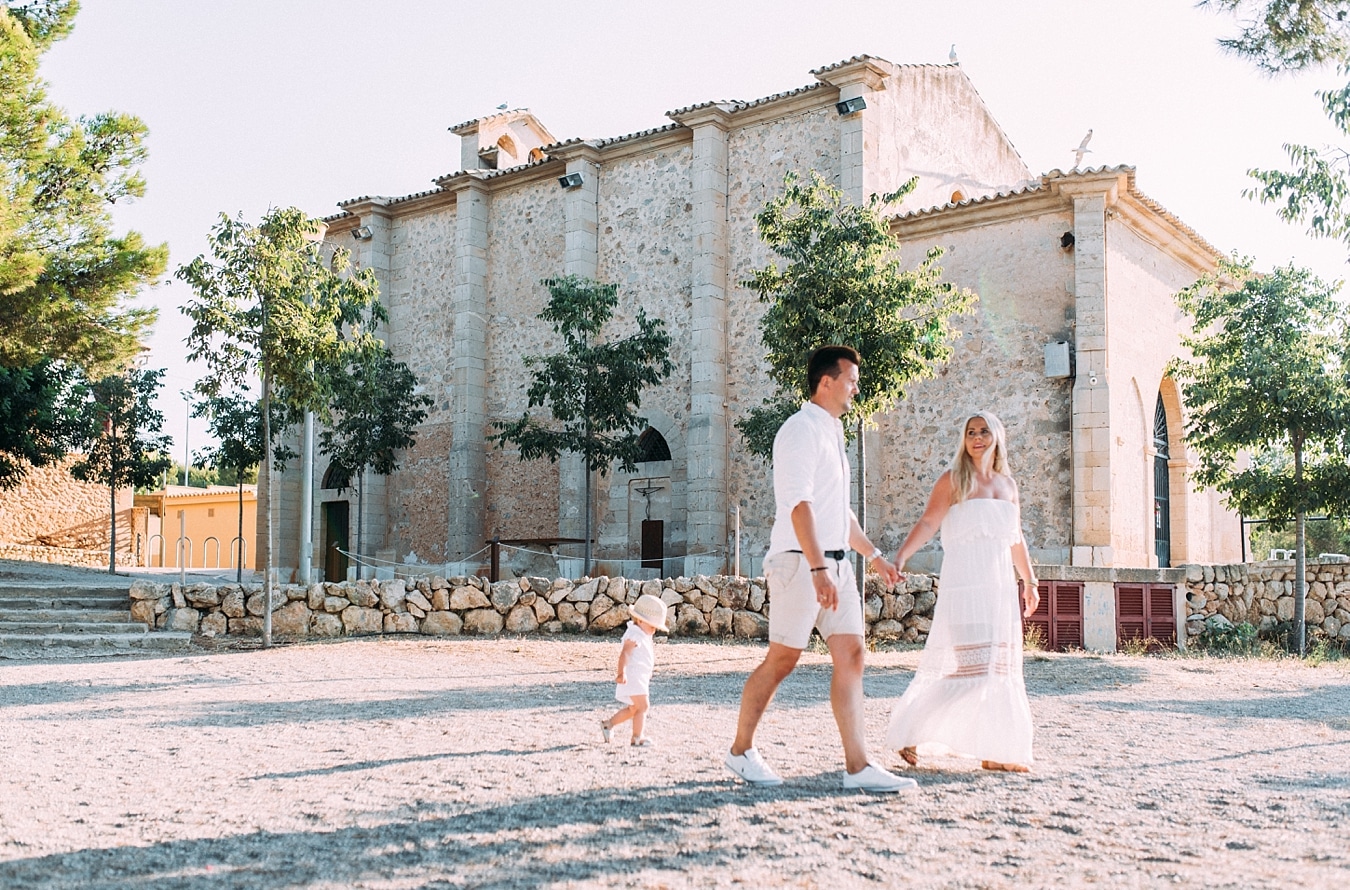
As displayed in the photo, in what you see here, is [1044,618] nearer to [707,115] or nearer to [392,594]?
[392,594]

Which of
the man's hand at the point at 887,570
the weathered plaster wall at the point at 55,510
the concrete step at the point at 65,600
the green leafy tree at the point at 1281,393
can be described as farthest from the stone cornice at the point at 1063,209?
the weathered plaster wall at the point at 55,510

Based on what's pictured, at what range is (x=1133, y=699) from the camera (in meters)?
7.96

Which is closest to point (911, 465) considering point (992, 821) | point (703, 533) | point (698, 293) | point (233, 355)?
point (703, 533)

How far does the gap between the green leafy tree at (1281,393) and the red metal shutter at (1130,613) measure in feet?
6.27

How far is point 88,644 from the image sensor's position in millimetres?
11438

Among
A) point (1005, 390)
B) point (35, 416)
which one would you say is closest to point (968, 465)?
point (1005, 390)

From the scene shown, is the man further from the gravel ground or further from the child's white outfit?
the child's white outfit

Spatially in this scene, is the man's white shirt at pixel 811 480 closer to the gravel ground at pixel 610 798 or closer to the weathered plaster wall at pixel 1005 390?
the gravel ground at pixel 610 798

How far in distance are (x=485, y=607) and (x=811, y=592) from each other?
9425 mm

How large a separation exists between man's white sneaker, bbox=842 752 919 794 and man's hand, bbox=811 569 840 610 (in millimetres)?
658

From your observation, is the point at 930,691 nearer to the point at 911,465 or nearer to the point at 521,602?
the point at 521,602

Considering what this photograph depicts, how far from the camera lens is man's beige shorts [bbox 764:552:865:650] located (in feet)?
13.8

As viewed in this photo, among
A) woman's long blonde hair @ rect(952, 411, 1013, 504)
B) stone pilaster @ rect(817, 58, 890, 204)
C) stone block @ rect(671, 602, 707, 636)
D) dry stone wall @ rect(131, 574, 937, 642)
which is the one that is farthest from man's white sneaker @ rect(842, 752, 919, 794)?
stone pilaster @ rect(817, 58, 890, 204)

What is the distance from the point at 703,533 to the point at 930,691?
42.9 ft
